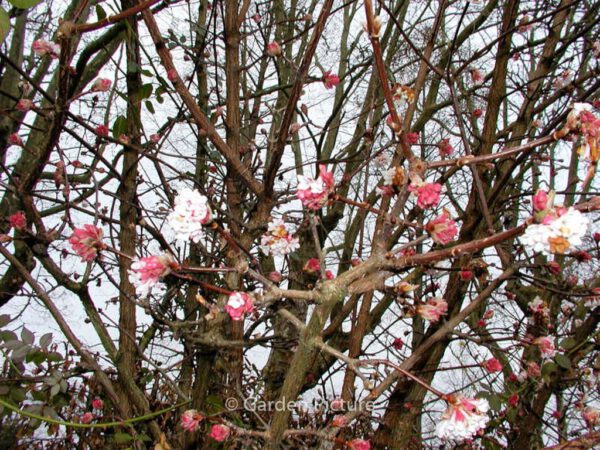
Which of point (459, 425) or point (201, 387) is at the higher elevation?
point (201, 387)

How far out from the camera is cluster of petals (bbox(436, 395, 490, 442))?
60 centimetres

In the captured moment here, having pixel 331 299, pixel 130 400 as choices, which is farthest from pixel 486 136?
pixel 130 400

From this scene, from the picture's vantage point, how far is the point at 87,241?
671 millimetres

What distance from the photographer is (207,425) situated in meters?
1.22

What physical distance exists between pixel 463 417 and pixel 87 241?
53 cm

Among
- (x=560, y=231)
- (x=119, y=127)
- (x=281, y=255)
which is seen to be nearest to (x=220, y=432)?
(x=281, y=255)

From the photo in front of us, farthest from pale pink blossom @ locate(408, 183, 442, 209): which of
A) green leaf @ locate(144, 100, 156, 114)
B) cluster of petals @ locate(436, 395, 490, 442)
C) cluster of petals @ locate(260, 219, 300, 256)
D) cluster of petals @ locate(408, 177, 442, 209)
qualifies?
green leaf @ locate(144, 100, 156, 114)

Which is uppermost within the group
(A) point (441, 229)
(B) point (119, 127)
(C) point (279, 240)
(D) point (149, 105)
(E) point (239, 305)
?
(D) point (149, 105)

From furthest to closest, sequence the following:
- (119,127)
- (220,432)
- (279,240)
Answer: (119,127) → (279,240) → (220,432)

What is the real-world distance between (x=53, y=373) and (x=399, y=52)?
2.25 meters

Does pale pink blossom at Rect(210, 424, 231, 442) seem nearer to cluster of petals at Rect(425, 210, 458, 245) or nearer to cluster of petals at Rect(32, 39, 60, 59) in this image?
cluster of petals at Rect(425, 210, 458, 245)

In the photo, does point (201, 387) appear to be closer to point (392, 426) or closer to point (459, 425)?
point (392, 426)

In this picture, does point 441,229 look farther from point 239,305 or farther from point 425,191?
point 239,305

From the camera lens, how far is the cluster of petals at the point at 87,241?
668mm
